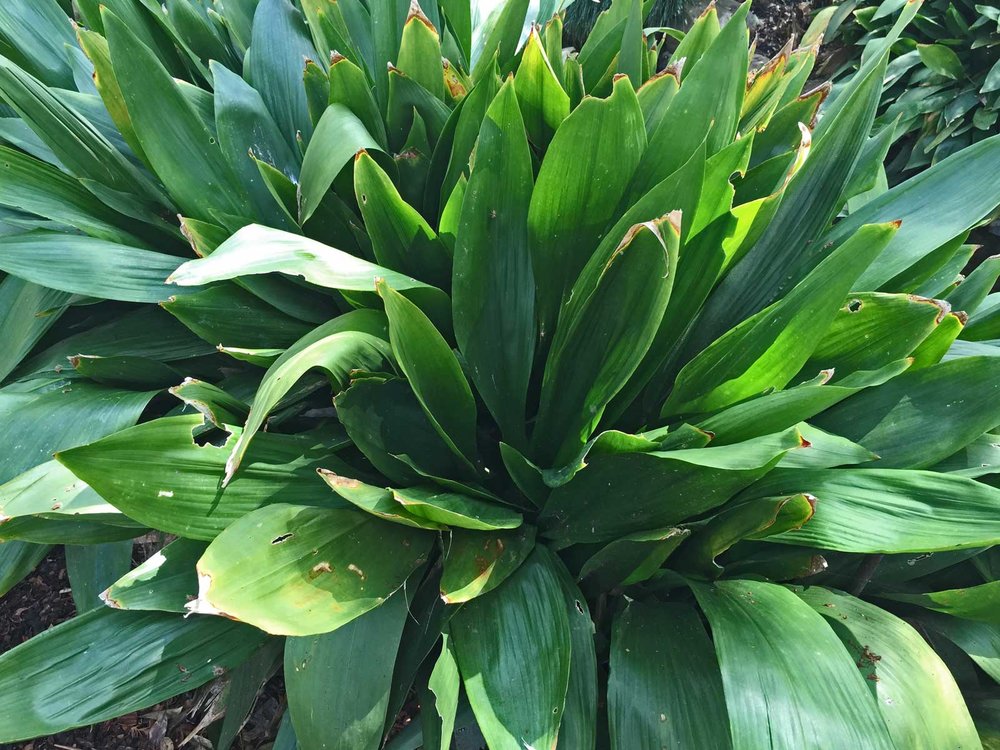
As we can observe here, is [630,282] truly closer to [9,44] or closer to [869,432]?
[869,432]

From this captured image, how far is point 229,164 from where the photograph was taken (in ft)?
3.64

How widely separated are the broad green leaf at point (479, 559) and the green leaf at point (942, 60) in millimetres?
2848

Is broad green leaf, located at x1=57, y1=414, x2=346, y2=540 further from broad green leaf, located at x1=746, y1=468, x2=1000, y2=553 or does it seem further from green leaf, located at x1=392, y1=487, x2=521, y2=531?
broad green leaf, located at x1=746, y1=468, x2=1000, y2=553

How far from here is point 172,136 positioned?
41.7 inches

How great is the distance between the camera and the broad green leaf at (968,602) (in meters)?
0.83

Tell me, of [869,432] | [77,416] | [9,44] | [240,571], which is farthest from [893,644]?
[9,44]

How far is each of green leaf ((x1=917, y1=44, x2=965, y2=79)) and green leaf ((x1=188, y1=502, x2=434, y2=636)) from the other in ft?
9.67

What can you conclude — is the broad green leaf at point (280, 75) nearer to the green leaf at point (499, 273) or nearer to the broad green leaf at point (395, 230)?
the broad green leaf at point (395, 230)

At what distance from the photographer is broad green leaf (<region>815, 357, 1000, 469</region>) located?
837 mm

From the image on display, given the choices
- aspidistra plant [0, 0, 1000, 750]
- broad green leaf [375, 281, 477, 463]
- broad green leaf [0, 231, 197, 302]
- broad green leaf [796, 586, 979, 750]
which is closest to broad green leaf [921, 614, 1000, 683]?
aspidistra plant [0, 0, 1000, 750]

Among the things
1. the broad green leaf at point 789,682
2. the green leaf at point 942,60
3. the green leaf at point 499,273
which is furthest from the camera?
the green leaf at point 942,60

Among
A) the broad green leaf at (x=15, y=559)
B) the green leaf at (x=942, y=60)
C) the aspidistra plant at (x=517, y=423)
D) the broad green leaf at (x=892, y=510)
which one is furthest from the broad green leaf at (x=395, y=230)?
the green leaf at (x=942, y=60)

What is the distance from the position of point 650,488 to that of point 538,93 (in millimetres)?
594

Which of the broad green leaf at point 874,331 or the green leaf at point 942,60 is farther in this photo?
the green leaf at point 942,60
